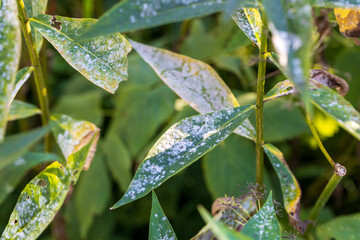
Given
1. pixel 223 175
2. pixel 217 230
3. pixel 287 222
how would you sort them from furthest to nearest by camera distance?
pixel 223 175
pixel 287 222
pixel 217 230

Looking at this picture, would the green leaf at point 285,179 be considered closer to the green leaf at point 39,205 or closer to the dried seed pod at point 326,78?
the dried seed pod at point 326,78

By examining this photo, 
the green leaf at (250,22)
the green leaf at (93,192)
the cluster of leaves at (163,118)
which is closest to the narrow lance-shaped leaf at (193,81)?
the cluster of leaves at (163,118)

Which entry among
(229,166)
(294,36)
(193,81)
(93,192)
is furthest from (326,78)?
(93,192)

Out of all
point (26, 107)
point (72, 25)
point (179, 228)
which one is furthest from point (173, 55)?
point (179, 228)

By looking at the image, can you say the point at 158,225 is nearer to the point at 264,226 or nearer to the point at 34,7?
the point at 264,226

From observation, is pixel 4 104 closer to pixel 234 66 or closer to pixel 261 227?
pixel 261 227

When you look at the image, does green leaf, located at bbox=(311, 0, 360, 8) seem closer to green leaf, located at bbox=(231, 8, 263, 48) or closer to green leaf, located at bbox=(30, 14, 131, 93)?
green leaf, located at bbox=(231, 8, 263, 48)
